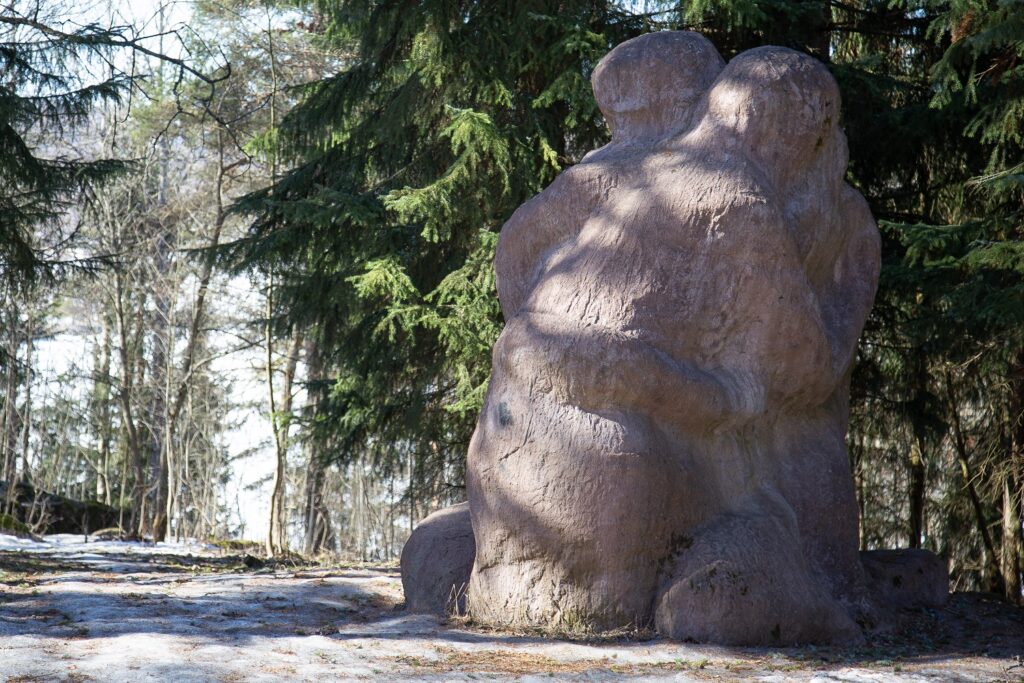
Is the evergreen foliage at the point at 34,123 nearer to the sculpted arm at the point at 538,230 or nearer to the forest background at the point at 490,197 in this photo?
the forest background at the point at 490,197

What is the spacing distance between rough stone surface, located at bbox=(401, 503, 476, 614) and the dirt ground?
23 cm

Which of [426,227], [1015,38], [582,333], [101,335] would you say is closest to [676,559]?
[582,333]

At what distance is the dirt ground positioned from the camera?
4750 millimetres

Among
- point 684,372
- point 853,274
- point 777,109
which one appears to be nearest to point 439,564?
point 684,372

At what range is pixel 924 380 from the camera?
36.8 ft

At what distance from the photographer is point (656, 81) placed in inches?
280

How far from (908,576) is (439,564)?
11.3ft

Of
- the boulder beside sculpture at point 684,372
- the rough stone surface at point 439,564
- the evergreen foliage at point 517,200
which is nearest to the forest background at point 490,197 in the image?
the evergreen foliage at point 517,200

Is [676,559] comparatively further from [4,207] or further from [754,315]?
[4,207]

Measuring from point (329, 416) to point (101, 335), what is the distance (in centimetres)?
1293

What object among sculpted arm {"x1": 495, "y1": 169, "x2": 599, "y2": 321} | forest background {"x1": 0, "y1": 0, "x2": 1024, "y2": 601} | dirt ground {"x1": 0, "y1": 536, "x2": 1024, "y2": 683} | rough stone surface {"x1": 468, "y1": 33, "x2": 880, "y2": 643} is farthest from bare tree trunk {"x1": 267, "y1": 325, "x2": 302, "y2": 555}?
rough stone surface {"x1": 468, "y1": 33, "x2": 880, "y2": 643}

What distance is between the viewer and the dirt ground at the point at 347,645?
4.75m

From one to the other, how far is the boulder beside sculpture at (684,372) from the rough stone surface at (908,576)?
24.4 inches

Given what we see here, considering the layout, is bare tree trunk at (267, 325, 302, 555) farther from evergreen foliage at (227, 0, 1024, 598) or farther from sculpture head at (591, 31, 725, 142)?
sculpture head at (591, 31, 725, 142)
